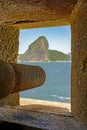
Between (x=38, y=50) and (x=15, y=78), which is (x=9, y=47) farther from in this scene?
(x=38, y=50)

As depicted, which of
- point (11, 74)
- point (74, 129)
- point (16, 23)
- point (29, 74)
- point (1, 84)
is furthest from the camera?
point (16, 23)

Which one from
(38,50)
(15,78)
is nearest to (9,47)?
(15,78)

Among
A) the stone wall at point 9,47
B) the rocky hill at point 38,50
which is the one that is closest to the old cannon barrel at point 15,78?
the stone wall at point 9,47

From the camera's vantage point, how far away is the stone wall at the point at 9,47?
121 inches

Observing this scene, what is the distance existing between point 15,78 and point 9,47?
1882 millimetres

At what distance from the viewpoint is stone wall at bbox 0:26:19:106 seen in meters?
3.06

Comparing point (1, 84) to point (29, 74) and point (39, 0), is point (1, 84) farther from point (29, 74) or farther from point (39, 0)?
point (39, 0)

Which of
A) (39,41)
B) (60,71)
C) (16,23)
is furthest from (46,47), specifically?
(16,23)

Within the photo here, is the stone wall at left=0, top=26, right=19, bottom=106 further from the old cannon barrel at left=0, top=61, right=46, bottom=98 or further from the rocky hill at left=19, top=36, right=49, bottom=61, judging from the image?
the rocky hill at left=19, top=36, right=49, bottom=61

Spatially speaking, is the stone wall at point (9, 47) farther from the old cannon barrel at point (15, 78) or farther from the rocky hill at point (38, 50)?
the rocky hill at point (38, 50)

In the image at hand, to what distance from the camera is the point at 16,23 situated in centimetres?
297

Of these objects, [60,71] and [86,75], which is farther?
[60,71]

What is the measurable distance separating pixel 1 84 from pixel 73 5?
114 centimetres

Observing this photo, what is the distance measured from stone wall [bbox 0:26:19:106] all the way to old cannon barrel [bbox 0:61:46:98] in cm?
101
